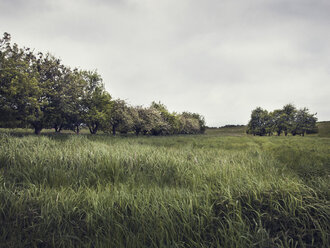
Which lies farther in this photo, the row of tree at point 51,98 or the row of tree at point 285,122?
the row of tree at point 285,122

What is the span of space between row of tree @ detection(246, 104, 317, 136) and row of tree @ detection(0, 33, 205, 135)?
47.4 metres

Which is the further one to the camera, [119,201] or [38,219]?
[119,201]

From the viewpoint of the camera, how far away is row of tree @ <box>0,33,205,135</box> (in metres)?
13.7

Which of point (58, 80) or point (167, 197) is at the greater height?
point (58, 80)

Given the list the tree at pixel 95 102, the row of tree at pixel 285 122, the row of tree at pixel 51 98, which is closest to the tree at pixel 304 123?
the row of tree at pixel 285 122

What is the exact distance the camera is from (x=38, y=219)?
229cm

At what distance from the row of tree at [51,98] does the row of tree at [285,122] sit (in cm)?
4739

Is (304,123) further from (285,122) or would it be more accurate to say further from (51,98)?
(51,98)

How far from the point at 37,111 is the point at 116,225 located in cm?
1928

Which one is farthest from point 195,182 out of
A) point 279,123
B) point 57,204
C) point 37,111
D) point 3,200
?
point 279,123

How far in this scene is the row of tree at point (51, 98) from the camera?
13711 mm

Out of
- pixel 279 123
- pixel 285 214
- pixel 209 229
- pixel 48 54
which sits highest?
pixel 48 54

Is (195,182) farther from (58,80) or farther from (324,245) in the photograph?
(58,80)

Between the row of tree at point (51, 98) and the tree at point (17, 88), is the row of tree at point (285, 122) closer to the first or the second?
the row of tree at point (51, 98)
